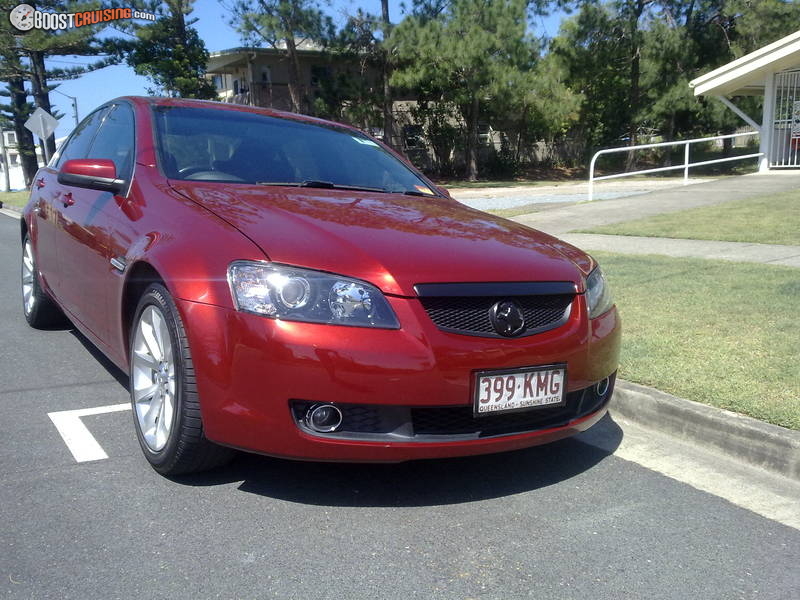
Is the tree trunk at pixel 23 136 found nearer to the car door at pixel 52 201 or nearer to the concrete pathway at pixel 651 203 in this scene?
the concrete pathway at pixel 651 203

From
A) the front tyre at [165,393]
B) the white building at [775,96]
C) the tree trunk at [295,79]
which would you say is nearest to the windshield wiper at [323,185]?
the front tyre at [165,393]

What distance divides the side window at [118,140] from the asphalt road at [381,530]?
141cm

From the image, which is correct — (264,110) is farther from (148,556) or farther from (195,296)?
(148,556)

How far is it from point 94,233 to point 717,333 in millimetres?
3834

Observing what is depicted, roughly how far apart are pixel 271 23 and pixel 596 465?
27.9 metres

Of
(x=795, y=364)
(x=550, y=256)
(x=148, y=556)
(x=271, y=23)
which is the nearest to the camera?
(x=148, y=556)

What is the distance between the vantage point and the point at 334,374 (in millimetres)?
2721

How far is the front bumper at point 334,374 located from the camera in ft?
8.94

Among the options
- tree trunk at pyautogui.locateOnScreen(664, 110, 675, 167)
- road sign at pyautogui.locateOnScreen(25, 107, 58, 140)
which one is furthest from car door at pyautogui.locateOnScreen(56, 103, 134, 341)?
tree trunk at pyautogui.locateOnScreen(664, 110, 675, 167)

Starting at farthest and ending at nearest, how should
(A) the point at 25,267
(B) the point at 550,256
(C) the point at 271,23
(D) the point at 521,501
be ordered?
1. (C) the point at 271,23
2. (A) the point at 25,267
3. (B) the point at 550,256
4. (D) the point at 521,501

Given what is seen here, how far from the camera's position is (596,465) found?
3.56m

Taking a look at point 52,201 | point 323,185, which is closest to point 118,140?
point 52,201

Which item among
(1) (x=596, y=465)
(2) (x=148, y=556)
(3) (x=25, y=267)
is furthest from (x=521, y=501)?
(3) (x=25, y=267)

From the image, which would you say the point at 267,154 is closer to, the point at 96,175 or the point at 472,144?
the point at 96,175
